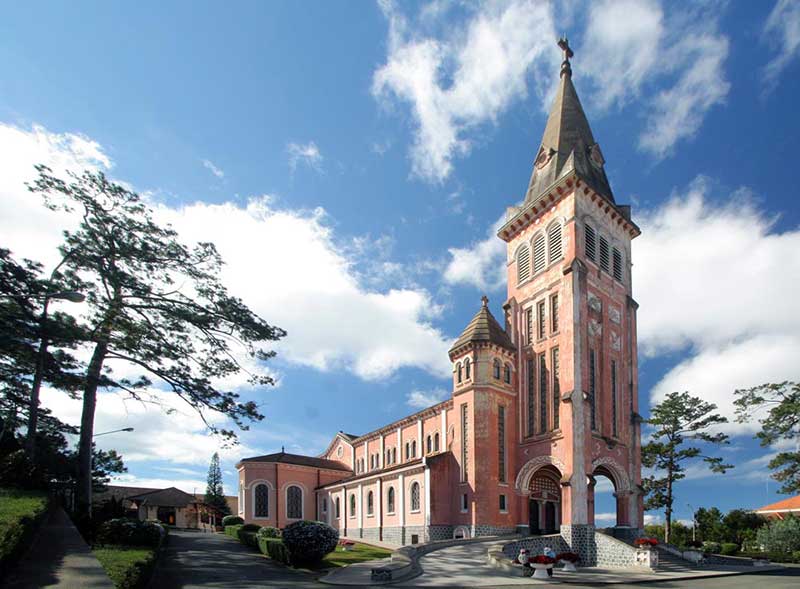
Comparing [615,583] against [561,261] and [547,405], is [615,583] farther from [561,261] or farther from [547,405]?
[561,261]

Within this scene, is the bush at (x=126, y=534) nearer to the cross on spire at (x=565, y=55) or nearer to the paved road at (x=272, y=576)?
the paved road at (x=272, y=576)

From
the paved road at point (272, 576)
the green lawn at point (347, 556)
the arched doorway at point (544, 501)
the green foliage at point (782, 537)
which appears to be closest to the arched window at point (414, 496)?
the green lawn at point (347, 556)

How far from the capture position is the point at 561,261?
1451 inches

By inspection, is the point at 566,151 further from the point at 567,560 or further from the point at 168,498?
the point at 168,498

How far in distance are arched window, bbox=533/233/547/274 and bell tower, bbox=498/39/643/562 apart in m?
0.07

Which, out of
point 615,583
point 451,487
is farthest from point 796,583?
point 451,487

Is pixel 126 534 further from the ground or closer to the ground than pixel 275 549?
further from the ground

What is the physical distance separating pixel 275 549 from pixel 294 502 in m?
26.6

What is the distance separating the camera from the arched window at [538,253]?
127 feet

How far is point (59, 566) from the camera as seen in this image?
1157cm

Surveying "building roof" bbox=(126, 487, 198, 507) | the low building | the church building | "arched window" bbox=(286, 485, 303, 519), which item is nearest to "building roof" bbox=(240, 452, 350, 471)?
"arched window" bbox=(286, 485, 303, 519)

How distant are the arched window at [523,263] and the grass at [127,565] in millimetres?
28120

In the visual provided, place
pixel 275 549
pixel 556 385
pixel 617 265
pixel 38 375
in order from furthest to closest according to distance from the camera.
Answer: pixel 617 265
pixel 556 385
pixel 275 549
pixel 38 375

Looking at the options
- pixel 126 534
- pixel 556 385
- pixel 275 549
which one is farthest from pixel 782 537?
pixel 126 534
